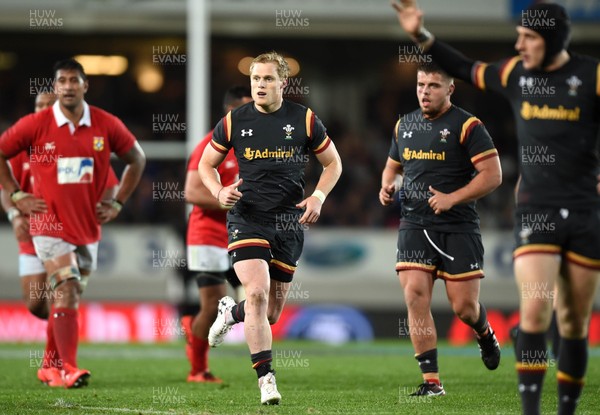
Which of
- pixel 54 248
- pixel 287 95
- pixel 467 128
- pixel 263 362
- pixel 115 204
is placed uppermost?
pixel 287 95

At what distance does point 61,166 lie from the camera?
9938mm

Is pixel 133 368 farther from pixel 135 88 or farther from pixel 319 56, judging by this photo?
pixel 319 56

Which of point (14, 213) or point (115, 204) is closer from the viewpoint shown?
point (115, 204)

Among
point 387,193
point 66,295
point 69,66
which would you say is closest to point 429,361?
point 387,193

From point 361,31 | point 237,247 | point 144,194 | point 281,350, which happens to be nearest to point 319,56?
point 361,31

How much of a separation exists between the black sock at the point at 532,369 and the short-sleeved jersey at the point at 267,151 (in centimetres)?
251

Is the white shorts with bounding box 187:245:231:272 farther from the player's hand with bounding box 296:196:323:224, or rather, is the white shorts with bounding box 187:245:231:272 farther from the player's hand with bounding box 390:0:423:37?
the player's hand with bounding box 390:0:423:37

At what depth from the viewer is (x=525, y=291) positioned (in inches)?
249

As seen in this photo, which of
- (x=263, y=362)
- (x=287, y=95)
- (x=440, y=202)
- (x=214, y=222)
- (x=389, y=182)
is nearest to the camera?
(x=263, y=362)

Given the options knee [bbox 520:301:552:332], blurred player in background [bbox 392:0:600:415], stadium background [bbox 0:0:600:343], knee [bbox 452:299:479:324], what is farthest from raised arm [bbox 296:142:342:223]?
stadium background [bbox 0:0:600:343]

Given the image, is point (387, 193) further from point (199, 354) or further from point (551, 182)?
point (551, 182)

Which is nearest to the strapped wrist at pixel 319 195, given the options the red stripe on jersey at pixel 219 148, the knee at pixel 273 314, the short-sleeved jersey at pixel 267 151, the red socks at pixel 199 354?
the short-sleeved jersey at pixel 267 151

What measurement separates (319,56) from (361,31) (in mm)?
4021

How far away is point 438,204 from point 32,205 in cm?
360
